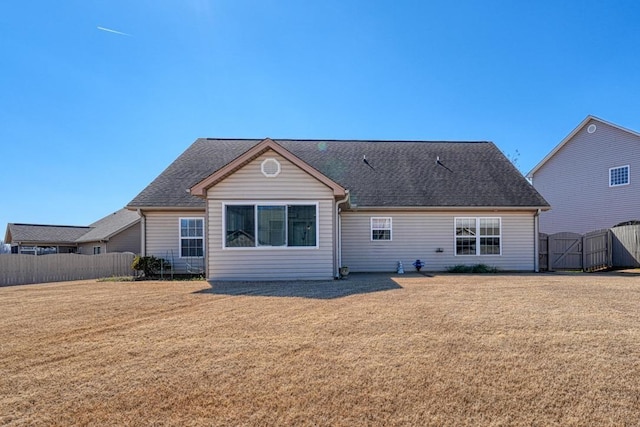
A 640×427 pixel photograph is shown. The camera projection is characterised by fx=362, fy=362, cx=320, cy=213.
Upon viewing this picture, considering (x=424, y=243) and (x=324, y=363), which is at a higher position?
(x=424, y=243)

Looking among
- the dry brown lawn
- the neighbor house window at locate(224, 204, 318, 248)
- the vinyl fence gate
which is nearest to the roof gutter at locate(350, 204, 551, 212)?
the vinyl fence gate

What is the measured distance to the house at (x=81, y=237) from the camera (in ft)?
77.3

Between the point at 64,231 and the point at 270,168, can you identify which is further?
the point at 64,231

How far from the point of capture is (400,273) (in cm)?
1515

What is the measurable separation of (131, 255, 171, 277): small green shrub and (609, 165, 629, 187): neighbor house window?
2394cm

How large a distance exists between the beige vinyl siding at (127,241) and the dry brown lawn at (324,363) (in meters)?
16.0

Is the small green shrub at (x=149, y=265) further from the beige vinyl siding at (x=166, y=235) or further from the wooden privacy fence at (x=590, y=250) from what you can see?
the wooden privacy fence at (x=590, y=250)

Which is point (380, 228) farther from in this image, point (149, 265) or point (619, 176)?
point (619, 176)

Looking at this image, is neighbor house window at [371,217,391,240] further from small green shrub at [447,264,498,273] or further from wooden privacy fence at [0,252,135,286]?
wooden privacy fence at [0,252,135,286]

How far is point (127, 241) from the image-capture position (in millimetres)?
23594

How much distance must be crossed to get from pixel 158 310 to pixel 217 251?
14.8 feet

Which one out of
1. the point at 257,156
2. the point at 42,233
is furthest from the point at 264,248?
the point at 42,233

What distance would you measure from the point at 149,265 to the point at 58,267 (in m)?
5.66

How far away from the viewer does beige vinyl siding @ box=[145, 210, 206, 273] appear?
15.4m
